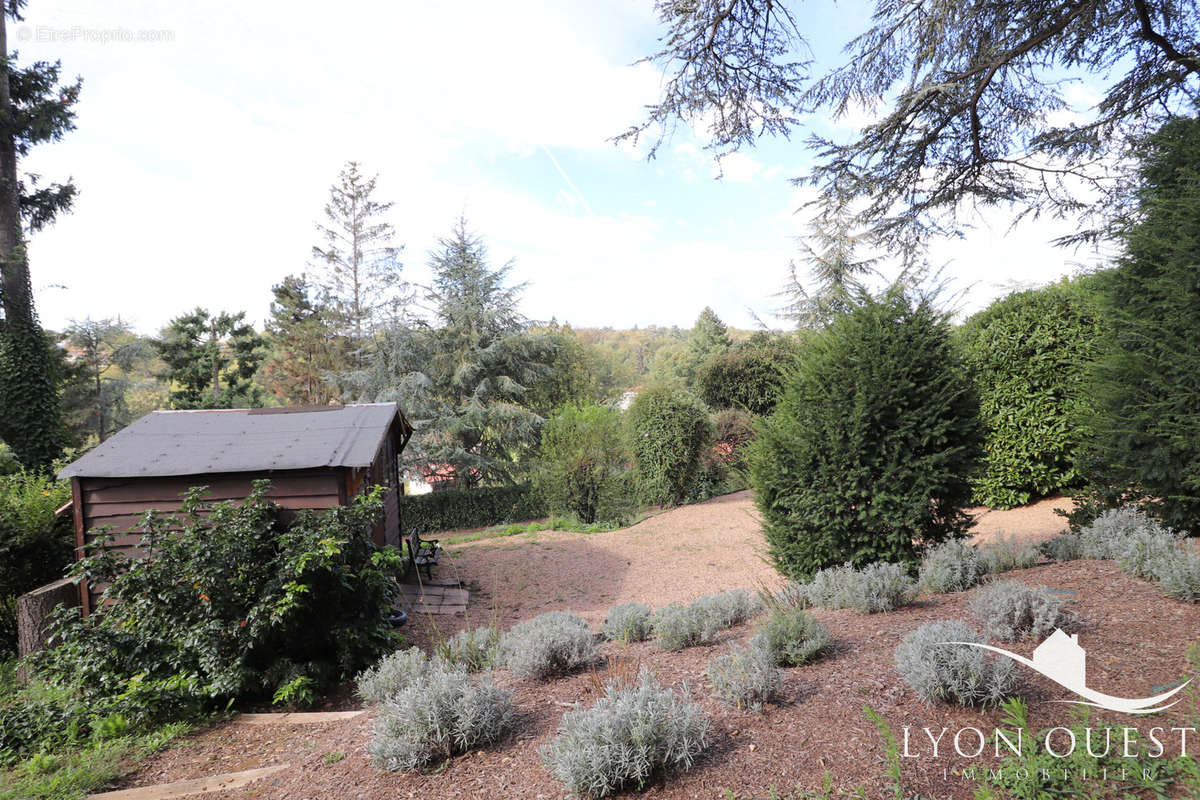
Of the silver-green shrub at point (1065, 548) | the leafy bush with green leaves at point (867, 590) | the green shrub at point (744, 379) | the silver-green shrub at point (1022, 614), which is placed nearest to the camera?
the silver-green shrub at point (1022, 614)

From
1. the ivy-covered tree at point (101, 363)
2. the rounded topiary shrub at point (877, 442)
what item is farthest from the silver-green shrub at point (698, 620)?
the ivy-covered tree at point (101, 363)

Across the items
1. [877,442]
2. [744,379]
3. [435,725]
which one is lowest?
[435,725]

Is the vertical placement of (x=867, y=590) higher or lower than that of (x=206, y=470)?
lower

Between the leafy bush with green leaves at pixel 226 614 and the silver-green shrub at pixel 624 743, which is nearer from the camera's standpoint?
the silver-green shrub at pixel 624 743

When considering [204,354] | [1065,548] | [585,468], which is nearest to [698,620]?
[1065,548]

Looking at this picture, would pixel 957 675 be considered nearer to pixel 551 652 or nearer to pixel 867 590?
pixel 867 590

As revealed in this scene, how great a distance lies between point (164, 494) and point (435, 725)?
15.3ft

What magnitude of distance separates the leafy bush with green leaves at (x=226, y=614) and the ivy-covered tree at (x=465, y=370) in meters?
11.3

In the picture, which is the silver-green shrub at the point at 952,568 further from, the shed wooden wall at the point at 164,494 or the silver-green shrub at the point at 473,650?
the shed wooden wall at the point at 164,494

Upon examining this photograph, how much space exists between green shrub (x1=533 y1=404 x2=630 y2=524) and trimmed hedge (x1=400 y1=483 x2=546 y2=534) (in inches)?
77.1

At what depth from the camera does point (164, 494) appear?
551 centimetres

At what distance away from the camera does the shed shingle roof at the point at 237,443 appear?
5.36 metres

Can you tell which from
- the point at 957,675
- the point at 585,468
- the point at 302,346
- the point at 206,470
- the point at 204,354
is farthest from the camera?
the point at 302,346

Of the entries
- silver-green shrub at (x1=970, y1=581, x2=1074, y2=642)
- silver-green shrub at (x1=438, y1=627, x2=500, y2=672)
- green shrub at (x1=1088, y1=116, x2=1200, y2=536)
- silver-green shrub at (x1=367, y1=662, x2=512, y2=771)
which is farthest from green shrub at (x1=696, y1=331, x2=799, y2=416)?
silver-green shrub at (x1=367, y1=662, x2=512, y2=771)
